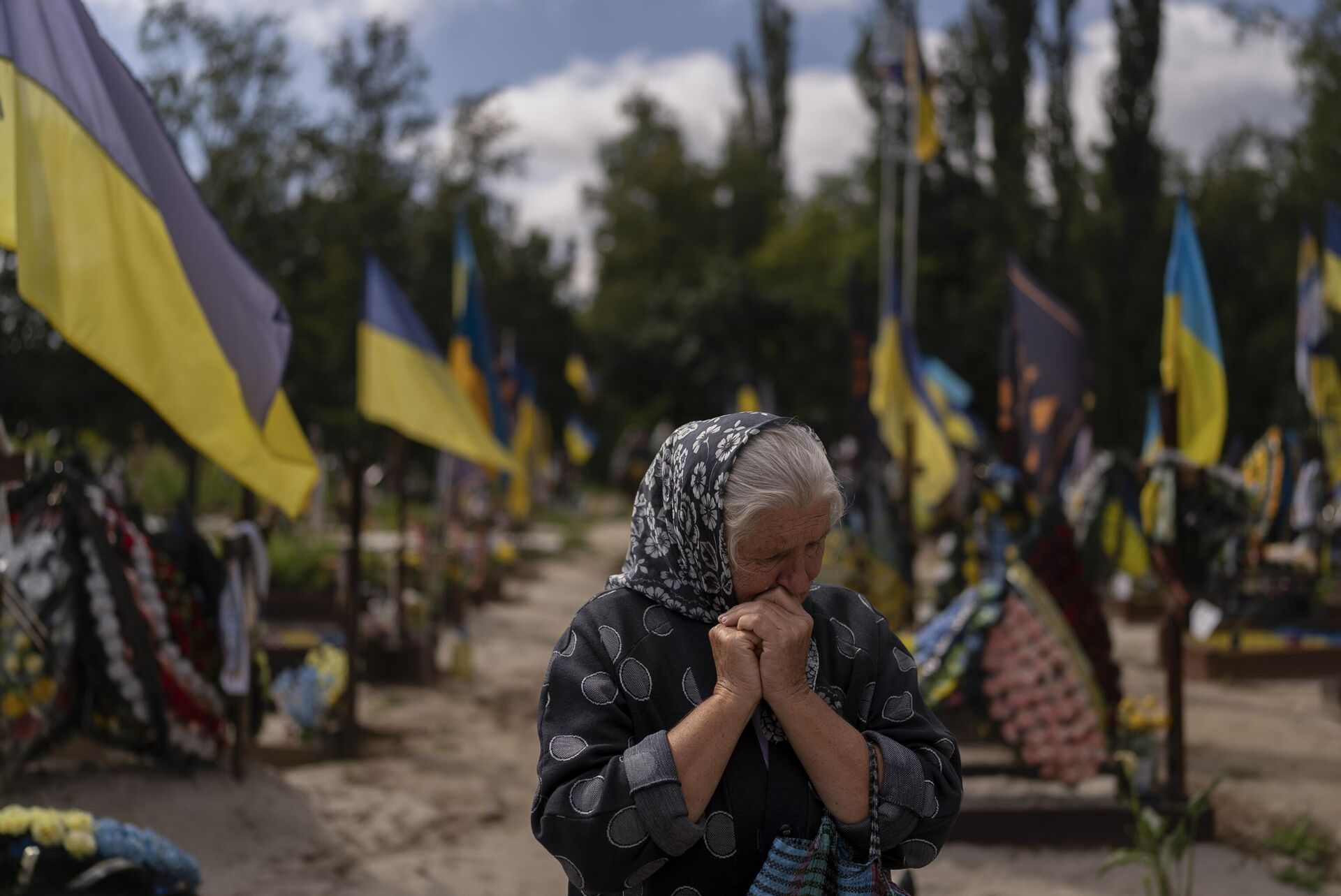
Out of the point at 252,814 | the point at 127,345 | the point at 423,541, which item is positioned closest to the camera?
the point at 127,345

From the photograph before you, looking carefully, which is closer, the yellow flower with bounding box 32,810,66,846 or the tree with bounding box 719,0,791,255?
the yellow flower with bounding box 32,810,66,846

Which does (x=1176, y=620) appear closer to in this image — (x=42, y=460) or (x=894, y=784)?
(x=894, y=784)

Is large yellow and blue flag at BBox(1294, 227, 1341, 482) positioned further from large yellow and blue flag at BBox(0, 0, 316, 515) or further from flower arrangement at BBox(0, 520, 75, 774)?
flower arrangement at BBox(0, 520, 75, 774)

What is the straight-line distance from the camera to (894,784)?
185 centimetres

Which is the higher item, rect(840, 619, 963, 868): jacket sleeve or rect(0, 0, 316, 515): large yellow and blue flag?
rect(0, 0, 316, 515): large yellow and blue flag

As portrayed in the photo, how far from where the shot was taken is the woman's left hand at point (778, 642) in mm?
1784

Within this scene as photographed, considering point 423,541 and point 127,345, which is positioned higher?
point 127,345

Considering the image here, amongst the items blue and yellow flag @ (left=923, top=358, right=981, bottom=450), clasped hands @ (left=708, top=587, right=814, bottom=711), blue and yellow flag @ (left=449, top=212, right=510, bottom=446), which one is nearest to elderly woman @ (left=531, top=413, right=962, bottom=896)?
clasped hands @ (left=708, top=587, right=814, bottom=711)

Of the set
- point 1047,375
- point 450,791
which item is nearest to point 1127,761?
point 450,791

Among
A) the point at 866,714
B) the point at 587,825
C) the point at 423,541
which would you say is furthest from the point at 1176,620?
the point at 423,541

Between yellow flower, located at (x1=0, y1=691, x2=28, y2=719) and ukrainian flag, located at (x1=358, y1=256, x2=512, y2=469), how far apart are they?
11.1 feet

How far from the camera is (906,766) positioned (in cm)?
187

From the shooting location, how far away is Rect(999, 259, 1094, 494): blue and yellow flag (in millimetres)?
10797

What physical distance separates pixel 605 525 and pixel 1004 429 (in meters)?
23.9
